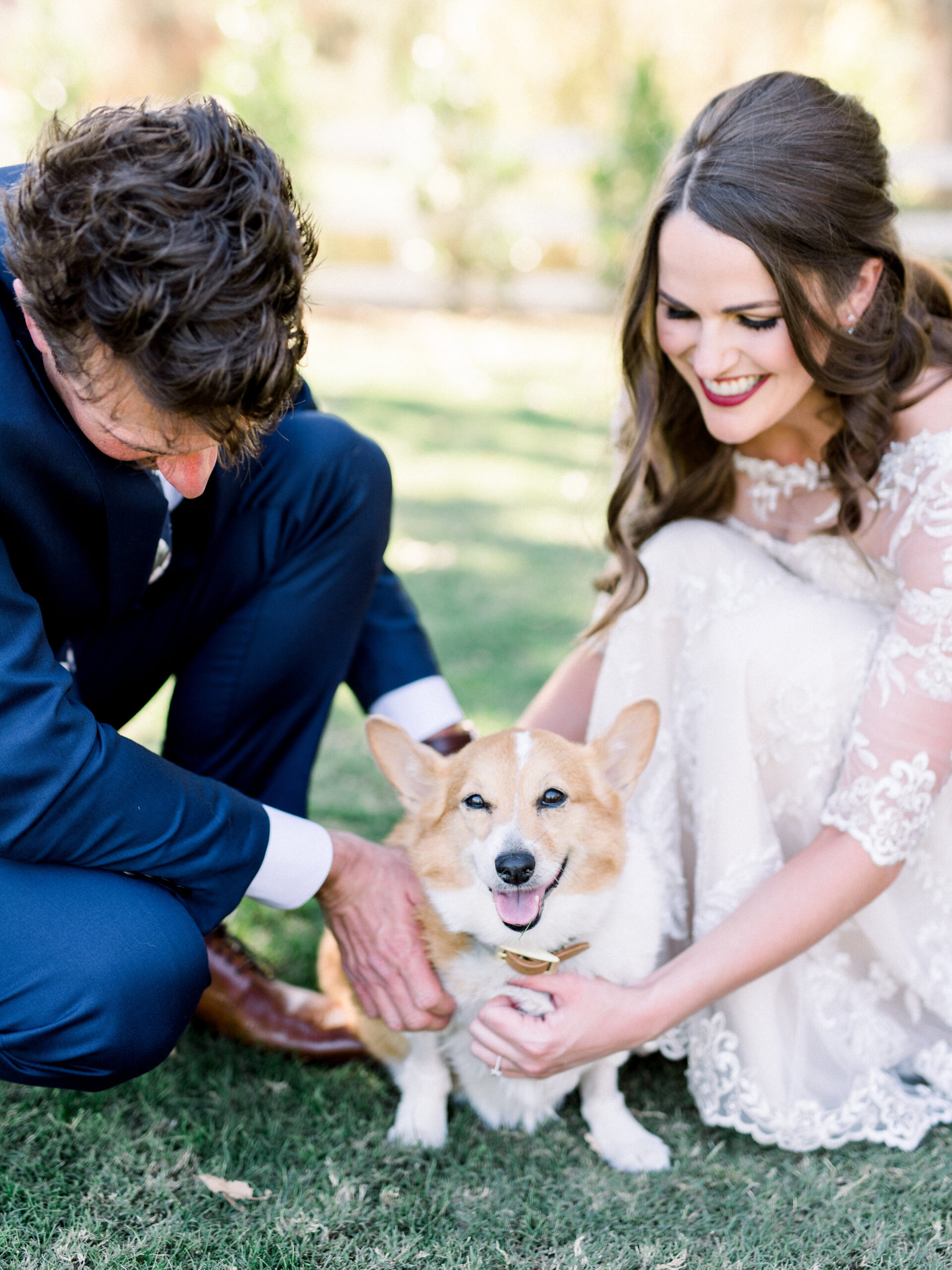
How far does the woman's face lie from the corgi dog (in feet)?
1.70

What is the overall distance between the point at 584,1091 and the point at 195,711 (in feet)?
3.03

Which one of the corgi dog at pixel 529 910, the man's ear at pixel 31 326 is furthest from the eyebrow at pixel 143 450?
the corgi dog at pixel 529 910

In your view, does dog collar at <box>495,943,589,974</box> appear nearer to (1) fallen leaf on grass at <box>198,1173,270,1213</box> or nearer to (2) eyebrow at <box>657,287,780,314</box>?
(1) fallen leaf on grass at <box>198,1173,270,1213</box>

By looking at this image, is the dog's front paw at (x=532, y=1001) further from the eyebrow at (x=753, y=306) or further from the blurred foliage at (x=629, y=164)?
the blurred foliage at (x=629, y=164)

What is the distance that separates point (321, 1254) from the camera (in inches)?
59.6

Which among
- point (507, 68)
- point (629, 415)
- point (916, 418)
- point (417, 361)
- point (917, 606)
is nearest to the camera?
point (917, 606)

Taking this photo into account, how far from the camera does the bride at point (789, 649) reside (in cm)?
169

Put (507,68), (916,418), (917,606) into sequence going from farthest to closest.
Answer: (507,68), (916,418), (917,606)

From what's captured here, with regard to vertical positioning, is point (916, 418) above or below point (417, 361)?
above

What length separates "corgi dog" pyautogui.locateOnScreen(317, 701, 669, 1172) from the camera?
69.5 inches

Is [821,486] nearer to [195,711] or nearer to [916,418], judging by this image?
[916,418]

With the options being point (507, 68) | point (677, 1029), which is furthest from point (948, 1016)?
point (507, 68)

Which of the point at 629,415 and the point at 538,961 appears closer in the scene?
the point at 538,961

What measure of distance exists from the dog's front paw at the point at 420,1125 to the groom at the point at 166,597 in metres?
0.14
